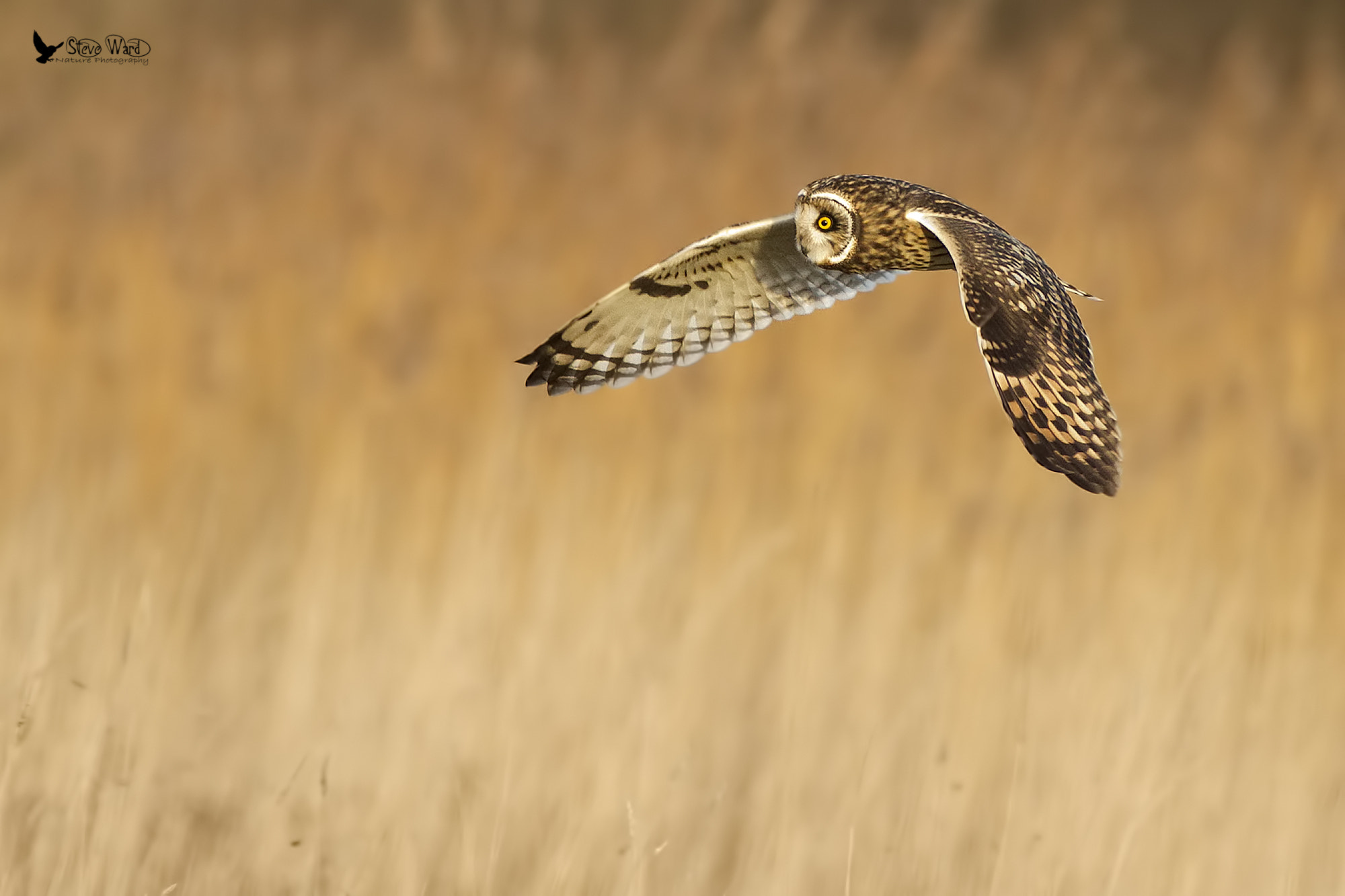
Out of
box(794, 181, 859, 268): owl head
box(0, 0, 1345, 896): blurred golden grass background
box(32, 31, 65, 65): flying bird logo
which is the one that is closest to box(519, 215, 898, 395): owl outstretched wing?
box(794, 181, 859, 268): owl head

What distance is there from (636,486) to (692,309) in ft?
1.55

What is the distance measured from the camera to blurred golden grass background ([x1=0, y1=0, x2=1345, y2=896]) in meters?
2.33

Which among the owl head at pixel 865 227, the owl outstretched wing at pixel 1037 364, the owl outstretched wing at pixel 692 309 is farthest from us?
the owl outstretched wing at pixel 692 309

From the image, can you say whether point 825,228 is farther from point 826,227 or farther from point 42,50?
point 42,50

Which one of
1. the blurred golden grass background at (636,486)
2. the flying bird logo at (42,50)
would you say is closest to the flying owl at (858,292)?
the blurred golden grass background at (636,486)

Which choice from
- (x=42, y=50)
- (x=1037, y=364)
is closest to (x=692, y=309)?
(x=1037, y=364)

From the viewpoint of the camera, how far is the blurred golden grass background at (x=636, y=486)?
2.33 metres

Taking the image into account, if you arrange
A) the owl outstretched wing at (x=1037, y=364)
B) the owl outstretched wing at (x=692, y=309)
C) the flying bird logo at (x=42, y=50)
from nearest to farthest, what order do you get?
1. the owl outstretched wing at (x=1037, y=364)
2. the owl outstretched wing at (x=692, y=309)
3. the flying bird logo at (x=42, y=50)

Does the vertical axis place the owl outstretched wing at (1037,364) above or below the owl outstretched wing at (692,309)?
below

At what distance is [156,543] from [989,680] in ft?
4.82

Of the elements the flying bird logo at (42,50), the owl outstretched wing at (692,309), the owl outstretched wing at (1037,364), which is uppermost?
the flying bird logo at (42,50)

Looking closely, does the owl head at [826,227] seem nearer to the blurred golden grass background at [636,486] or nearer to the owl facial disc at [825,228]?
the owl facial disc at [825,228]

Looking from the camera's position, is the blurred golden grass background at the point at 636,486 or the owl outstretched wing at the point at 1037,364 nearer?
the owl outstretched wing at the point at 1037,364

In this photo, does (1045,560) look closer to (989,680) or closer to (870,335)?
(989,680)
